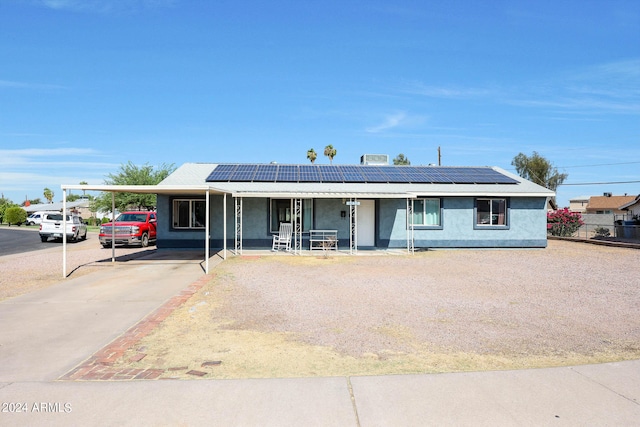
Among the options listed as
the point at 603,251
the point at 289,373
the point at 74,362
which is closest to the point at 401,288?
the point at 289,373

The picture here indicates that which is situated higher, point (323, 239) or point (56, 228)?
point (56, 228)

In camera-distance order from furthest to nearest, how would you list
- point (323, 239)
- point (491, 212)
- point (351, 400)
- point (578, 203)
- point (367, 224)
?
point (578, 203) → point (491, 212) → point (367, 224) → point (323, 239) → point (351, 400)

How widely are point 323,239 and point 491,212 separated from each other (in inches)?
330

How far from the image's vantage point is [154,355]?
5625 millimetres

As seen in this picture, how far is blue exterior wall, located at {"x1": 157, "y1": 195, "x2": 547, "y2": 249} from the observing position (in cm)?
1933

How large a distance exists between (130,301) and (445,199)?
14993 mm

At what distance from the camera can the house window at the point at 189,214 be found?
19.3 metres

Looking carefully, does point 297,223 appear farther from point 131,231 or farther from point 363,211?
point 131,231

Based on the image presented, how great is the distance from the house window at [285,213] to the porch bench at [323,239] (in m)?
0.68

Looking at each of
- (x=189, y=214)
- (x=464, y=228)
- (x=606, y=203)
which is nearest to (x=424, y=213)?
(x=464, y=228)

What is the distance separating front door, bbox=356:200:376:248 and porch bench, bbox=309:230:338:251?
1496 millimetres

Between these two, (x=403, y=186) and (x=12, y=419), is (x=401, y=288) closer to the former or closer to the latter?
(x=12, y=419)

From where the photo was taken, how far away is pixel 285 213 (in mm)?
19562

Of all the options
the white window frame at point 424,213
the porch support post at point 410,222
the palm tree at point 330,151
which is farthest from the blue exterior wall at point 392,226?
the palm tree at point 330,151
